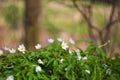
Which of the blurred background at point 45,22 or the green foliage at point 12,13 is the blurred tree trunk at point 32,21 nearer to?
the blurred background at point 45,22

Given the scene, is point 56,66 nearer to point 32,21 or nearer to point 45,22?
point 32,21

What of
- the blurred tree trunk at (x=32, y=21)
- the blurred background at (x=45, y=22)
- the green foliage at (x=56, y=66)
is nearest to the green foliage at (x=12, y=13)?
the blurred background at (x=45, y=22)

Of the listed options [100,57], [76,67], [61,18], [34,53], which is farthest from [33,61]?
[61,18]

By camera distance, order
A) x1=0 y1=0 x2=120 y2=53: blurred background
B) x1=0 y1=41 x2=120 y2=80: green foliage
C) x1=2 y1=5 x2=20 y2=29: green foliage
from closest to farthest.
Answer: x1=0 y1=41 x2=120 y2=80: green foliage
x1=0 y1=0 x2=120 y2=53: blurred background
x1=2 y1=5 x2=20 y2=29: green foliage

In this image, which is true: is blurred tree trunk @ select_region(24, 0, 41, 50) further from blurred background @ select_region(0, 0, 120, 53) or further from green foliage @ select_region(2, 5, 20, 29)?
green foliage @ select_region(2, 5, 20, 29)

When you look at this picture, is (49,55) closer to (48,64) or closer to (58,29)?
(48,64)

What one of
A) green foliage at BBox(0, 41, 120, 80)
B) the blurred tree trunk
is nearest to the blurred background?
the blurred tree trunk
